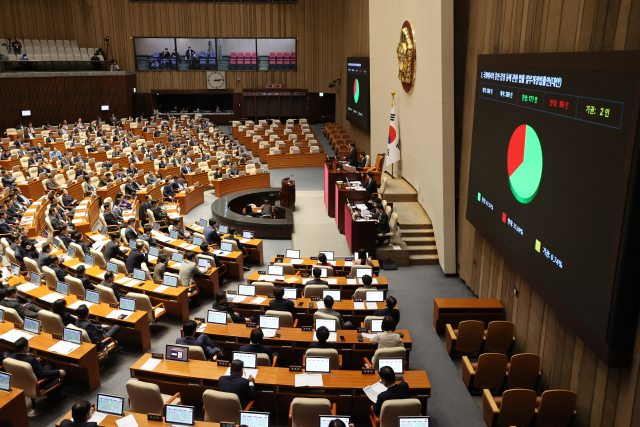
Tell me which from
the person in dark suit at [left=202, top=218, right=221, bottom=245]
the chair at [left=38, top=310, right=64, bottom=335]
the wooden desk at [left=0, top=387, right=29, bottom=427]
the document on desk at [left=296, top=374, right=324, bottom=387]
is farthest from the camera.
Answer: the person in dark suit at [left=202, top=218, right=221, bottom=245]

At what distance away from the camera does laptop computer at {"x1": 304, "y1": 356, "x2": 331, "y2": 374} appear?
6.25 metres

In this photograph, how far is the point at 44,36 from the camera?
30516 mm

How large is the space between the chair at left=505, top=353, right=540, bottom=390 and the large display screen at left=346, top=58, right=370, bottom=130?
14.9 metres

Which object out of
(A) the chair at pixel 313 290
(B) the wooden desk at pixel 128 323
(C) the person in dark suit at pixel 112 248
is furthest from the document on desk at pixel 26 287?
(A) the chair at pixel 313 290

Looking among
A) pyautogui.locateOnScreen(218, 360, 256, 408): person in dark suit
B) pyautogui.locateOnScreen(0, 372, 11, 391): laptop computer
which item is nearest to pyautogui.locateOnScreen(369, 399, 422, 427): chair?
pyautogui.locateOnScreen(218, 360, 256, 408): person in dark suit

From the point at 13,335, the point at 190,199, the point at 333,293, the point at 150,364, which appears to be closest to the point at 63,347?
the point at 13,335

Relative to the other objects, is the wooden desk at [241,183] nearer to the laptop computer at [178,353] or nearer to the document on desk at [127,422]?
the laptop computer at [178,353]

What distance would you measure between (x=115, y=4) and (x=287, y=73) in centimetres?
1100

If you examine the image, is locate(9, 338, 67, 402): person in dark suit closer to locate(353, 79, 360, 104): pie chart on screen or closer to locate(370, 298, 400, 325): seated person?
locate(370, 298, 400, 325): seated person

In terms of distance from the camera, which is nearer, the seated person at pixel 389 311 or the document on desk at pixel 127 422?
the document on desk at pixel 127 422

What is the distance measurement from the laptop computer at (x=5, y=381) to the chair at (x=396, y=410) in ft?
13.8

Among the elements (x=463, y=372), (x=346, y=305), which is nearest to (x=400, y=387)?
(x=463, y=372)

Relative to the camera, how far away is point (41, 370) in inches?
257

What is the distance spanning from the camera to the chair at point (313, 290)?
8.73 metres
